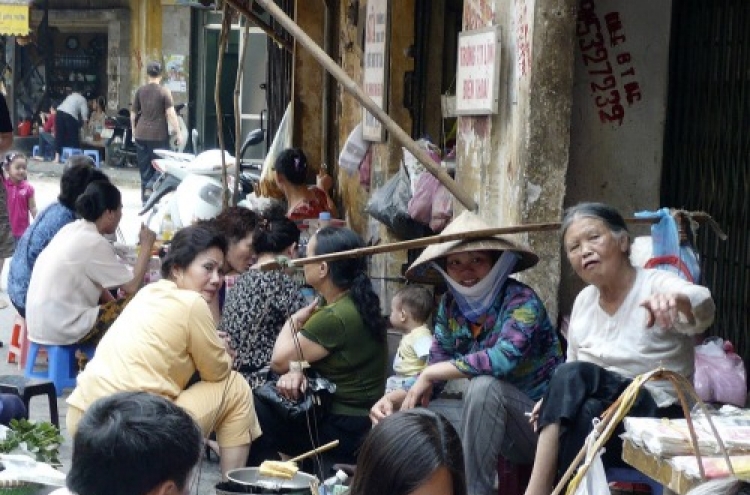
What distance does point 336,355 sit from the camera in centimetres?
664

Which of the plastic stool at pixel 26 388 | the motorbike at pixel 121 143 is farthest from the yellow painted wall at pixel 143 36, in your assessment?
the plastic stool at pixel 26 388

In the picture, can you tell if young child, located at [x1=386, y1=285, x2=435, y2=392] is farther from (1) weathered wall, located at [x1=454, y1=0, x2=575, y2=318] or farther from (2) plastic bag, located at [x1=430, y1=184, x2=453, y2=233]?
(1) weathered wall, located at [x1=454, y1=0, x2=575, y2=318]

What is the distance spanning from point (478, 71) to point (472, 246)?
62.1 inches

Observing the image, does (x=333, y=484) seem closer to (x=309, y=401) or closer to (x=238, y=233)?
(x=309, y=401)

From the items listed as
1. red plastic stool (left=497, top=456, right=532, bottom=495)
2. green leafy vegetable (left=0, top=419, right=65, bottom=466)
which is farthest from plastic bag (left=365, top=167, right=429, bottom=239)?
green leafy vegetable (left=0, top=419, right=65, bottom=466)

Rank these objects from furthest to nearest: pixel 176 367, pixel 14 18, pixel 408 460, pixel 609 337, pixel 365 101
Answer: pixel 14 18 < pixel 365 101 < pixel 176 367 < pixel 609 337 < pixel 408 460

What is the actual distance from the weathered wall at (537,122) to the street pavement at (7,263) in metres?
1.80

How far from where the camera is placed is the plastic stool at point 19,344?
31.3 ft

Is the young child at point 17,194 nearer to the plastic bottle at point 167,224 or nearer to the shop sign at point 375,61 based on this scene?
the plastic bottle at point 167,224

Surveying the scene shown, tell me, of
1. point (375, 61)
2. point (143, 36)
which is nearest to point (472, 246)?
point (375, 61)

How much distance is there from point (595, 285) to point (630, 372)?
36cm

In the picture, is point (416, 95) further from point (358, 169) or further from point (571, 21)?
point (571, 21)

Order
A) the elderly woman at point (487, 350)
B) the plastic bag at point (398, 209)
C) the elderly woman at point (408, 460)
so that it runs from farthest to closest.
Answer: the plastic bag at point (398, 209), the elderly woman at point (487, 350), the elderly woman at point (408, 460)

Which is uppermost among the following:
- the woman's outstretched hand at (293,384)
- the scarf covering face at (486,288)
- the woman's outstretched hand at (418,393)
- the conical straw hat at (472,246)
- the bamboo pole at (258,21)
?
the bamboo pole at (258,21)
